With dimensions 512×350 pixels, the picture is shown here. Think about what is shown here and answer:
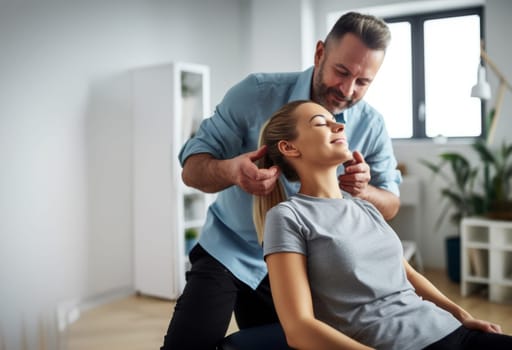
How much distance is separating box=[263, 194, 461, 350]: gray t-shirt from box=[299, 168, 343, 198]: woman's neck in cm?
9

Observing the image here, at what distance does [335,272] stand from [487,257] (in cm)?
268

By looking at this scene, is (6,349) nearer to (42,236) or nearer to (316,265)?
(42,236)

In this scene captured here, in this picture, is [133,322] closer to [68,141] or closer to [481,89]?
[68,141]

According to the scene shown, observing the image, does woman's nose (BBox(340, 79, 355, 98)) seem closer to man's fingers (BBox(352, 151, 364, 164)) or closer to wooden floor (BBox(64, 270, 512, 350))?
man's fingers (BBox(352, 151, 364, 164))

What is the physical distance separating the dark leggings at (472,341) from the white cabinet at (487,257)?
2.23 meters

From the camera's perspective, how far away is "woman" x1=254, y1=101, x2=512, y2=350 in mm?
1112

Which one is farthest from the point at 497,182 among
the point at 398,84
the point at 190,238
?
the point at 190,238

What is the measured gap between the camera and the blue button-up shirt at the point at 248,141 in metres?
1.66

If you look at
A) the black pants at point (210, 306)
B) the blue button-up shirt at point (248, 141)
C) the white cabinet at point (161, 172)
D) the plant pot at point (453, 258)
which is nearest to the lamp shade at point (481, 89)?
the plant pot at point (453, 258)

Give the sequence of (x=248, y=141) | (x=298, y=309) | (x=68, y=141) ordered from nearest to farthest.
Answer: (x=298, y=309), (x=248, y=141), (x=68, y=141)

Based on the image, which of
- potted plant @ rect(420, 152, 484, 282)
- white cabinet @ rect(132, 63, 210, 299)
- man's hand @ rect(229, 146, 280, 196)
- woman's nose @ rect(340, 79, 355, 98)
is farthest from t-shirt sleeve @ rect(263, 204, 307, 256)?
potted plant @ rect(420, 152, 484, 282)

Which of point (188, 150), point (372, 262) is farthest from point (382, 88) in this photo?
point (372, 262)

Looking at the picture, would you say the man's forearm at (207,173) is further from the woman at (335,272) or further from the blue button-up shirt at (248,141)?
the woman at (335,272)

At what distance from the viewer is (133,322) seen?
2934mm
